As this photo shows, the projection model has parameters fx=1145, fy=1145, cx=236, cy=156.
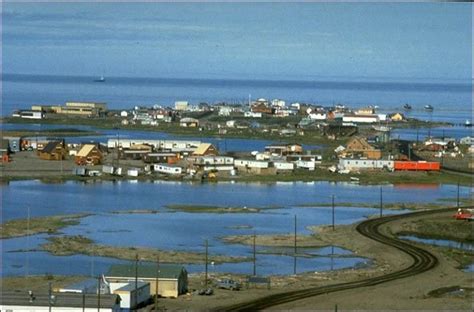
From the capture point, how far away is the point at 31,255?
8297 millimetres

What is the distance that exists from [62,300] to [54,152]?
36.0 feet

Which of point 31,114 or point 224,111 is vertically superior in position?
point 224,111

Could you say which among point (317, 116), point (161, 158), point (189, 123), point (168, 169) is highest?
point (317, 116)

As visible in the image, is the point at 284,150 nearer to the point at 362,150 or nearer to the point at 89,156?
the point at 362,150

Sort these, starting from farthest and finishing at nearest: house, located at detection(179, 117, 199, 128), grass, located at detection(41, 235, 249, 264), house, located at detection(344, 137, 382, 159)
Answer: house, located at detection(179, 117, 199, 128), house, located at detection(344, 137, 382, 159), grass, located at detection(41, 235, 249, 264)

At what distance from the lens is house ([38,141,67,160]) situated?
16484mm

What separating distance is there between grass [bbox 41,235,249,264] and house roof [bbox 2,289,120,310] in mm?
2343

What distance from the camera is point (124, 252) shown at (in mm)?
8531

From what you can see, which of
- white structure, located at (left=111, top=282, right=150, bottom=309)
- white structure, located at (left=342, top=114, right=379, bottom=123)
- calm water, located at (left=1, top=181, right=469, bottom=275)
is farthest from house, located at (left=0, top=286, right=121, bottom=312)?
white structure, located at (left=342, top=114, right=379, bottom=123)

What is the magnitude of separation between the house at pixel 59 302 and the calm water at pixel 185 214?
1816mm

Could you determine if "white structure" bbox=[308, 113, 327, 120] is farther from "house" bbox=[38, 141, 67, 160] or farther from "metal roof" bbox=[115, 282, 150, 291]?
"metal roof" bbox=[115, 282, 150, 291]

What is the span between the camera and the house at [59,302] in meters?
5.61

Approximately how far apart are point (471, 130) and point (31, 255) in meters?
19.9

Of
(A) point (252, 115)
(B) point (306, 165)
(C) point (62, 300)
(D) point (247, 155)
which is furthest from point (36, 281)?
(A) point (252, 115)
